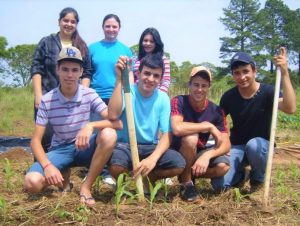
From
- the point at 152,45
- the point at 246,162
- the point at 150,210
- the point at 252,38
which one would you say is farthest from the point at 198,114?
the point at 252,38

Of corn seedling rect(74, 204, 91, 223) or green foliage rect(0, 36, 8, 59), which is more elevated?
Result: green foliage rect(0, 36, 8, 59)

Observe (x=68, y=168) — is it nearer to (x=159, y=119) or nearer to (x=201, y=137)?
(x=159, y=119)

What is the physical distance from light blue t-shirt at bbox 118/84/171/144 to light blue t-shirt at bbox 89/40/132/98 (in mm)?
876

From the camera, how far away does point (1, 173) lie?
14.3ft

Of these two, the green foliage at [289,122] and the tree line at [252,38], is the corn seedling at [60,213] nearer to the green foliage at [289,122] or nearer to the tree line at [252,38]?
the green foliage at [289,122]

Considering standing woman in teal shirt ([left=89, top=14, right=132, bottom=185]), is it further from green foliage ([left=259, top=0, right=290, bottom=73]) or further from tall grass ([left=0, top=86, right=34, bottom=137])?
green foliage ([left=259, top=0, right=290, bottom=73])

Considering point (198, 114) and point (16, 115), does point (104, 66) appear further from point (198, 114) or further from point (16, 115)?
point (16, 115)

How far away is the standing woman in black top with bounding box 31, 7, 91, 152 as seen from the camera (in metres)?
3.99

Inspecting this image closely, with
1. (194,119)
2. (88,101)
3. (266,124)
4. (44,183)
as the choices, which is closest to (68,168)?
(44,183)

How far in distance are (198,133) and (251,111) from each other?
59 cm

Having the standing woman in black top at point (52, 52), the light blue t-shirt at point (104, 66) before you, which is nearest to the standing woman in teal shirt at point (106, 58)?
the light blue t-shirt at point (104, 66)

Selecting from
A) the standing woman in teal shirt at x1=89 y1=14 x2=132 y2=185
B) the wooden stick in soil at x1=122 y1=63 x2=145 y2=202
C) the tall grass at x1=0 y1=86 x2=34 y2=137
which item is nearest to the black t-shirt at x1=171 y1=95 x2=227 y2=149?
the wooden stick in soil at x1=122 y1=63 x2=145 y2=202

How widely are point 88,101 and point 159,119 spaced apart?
62 cm

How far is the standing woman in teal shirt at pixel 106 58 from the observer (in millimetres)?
4230
